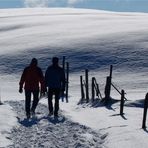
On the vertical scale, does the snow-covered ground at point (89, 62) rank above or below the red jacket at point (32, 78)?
below

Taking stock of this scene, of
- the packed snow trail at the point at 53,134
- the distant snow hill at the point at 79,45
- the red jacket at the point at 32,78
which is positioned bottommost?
the distant snow hill at the point at 79,45

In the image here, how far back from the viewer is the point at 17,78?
4125cm

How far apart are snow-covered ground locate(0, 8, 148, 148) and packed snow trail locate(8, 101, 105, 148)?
140mm

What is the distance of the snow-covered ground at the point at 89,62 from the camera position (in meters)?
12.9

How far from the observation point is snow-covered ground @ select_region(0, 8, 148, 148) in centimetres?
1293

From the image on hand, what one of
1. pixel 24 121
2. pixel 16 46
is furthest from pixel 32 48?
pixel 24 121

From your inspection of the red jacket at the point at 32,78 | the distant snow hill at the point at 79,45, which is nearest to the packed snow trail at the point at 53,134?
the red jacket at the point at 32,78

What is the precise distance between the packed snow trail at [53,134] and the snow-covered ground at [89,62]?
140 millimetres

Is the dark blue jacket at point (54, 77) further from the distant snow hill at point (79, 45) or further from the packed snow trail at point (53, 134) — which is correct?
the distant snow hill at point (79, 45)

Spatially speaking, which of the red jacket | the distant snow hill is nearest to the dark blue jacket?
the red jacket

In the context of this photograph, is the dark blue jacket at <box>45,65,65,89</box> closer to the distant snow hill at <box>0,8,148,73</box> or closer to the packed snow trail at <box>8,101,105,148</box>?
the packed snow trail at <box>8,101,105,148</box>

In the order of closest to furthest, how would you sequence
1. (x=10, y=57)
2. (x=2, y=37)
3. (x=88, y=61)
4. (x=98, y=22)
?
(x=88, y=61) → (x=10, y=57) → (x=2, y=37) → (x=98, y=22)

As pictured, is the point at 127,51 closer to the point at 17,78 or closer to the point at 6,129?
the point at 17,78

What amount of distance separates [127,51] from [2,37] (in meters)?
22.4
